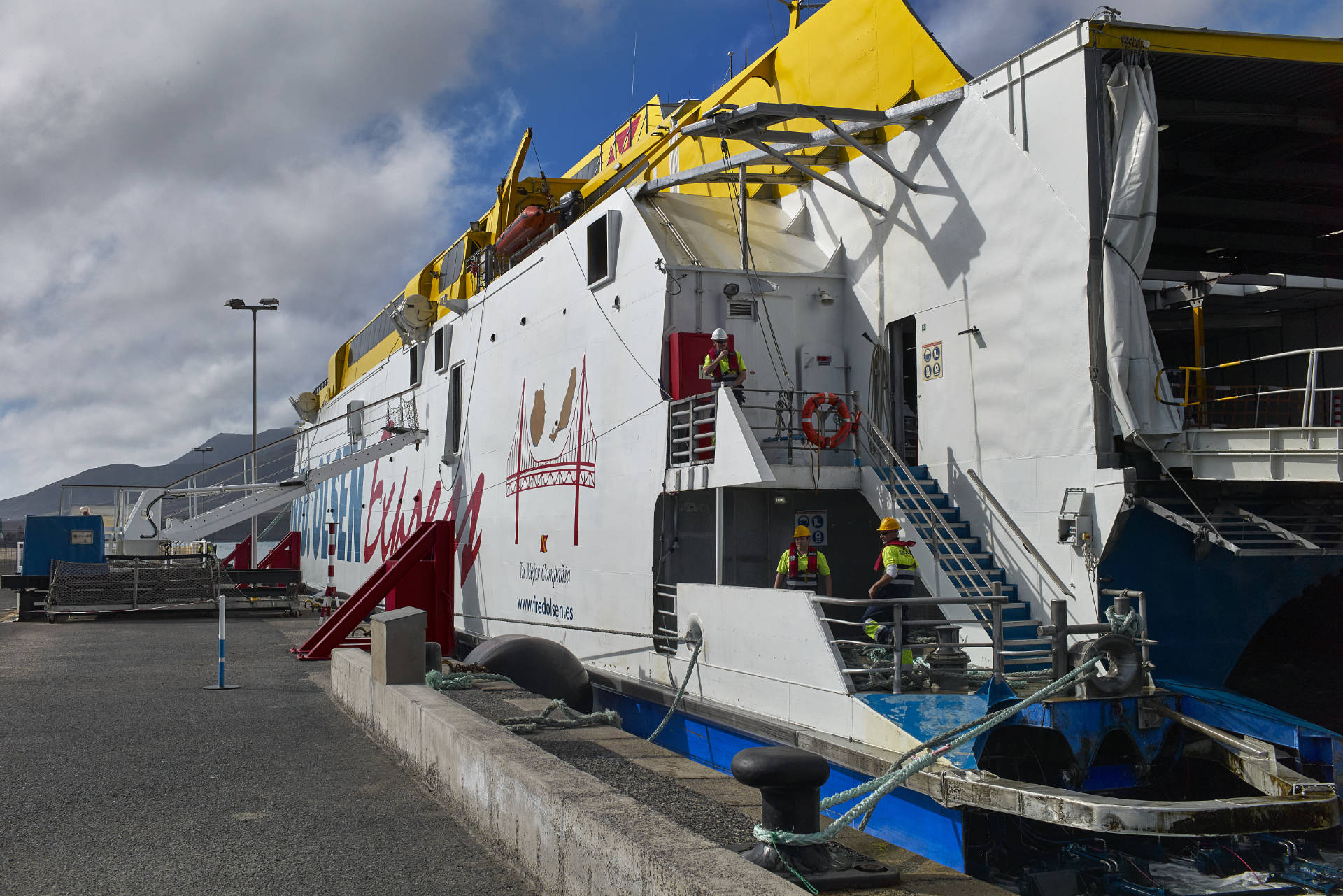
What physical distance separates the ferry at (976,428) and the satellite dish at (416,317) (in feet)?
21.0

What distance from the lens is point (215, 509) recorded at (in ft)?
79.8

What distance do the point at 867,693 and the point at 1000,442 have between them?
347cm

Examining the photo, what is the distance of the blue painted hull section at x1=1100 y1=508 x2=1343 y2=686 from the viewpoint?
366 inches

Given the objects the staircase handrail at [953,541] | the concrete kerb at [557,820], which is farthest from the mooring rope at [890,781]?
the staircase handrail at [953,541]

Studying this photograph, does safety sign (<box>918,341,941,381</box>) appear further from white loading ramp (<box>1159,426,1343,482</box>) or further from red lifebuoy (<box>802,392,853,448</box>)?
white loading ramp (<box>1159,426,1343,482</box>)

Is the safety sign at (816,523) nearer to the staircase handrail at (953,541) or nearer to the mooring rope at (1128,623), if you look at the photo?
the staircase handrail at (953,541)

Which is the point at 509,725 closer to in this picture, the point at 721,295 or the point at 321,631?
the point at 721,295

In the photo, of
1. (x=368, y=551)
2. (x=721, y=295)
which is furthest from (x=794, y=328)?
(x=368, y=551)

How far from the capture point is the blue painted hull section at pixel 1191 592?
9.30 meters

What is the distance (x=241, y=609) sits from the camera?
24.9m

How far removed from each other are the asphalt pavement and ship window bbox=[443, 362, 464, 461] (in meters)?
7.73

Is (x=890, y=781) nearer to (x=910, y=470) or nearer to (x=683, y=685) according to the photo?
(x=683, y=685)

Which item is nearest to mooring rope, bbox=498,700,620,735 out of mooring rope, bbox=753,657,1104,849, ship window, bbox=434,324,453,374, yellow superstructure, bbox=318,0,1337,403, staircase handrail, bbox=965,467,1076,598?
mooring rope, bbox=753,657,1104,849

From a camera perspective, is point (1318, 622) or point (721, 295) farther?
point (721, 295)
